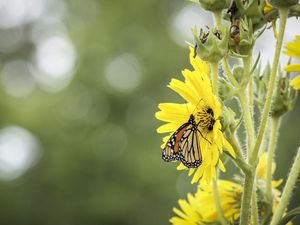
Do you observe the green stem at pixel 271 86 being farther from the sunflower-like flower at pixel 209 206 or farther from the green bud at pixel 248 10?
the sunflower-like flower at pixel 209 206

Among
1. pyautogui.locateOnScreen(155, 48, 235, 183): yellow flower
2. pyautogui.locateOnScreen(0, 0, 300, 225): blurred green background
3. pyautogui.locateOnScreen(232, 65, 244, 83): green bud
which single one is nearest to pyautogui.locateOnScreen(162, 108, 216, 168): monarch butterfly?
pyautogui.locateOnScreen(155, 48, 235, 183): yellow flower

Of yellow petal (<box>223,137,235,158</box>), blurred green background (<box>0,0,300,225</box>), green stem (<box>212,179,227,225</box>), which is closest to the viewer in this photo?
yellow petal (<box>223,137,235,158</box>)

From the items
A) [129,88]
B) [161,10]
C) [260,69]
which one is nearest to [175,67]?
[129,88]

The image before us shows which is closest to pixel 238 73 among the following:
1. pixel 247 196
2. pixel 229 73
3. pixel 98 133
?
pixel 229 73

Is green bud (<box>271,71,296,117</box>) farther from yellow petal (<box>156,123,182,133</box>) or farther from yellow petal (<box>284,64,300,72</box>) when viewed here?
yellow petal (<box>156,123,182,133</box>)

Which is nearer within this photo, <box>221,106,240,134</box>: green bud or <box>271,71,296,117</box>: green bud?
<box>221,106,240,134</box>: green bud

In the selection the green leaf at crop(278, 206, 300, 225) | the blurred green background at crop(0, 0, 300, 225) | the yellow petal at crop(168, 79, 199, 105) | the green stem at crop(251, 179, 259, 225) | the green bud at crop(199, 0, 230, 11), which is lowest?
the green leaf at crop(278, 206, 300, 225)
